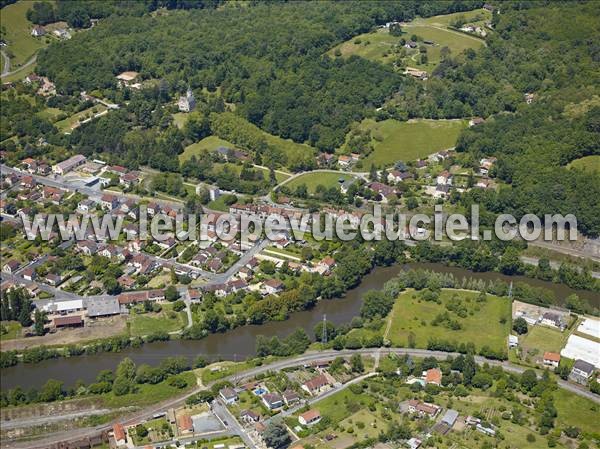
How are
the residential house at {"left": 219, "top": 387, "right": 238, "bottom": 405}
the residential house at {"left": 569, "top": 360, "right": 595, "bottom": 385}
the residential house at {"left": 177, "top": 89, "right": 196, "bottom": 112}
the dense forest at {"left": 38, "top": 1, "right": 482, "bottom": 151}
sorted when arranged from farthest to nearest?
1. the residential house at {"left": 177, "top": 89, "right": 196, "bottom": 112}
2. the dense forest at {"left": 38, "top": 1, "right": 482, "bottom": 151}
3. the residential house at {"left": 569, "top": 360, "right": 595, "bottom": 385}
4. the residential house at {"left": 219, "top": 387, "right": 238, "bottom": 405}

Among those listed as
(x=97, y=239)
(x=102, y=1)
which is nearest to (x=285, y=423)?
(x=97, y=239)

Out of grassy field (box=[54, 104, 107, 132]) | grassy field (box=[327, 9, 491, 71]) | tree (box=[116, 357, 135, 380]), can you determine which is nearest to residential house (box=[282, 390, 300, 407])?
tree (box=[116, 357, 135, 380])

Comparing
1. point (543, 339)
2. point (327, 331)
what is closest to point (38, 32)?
point (327, 331)

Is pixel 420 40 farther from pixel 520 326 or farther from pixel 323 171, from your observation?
pixel 520 326

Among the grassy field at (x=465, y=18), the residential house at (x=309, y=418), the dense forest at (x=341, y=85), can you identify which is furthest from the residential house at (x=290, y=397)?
the grassy field at (x=465, y=18)

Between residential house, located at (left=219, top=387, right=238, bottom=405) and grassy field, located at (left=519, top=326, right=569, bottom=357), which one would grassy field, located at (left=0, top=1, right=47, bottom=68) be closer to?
residential house, located at (left=219, top=387, right=238, bottom=405)

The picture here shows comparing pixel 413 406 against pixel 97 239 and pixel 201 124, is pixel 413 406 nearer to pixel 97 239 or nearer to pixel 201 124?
pixel 97 239
